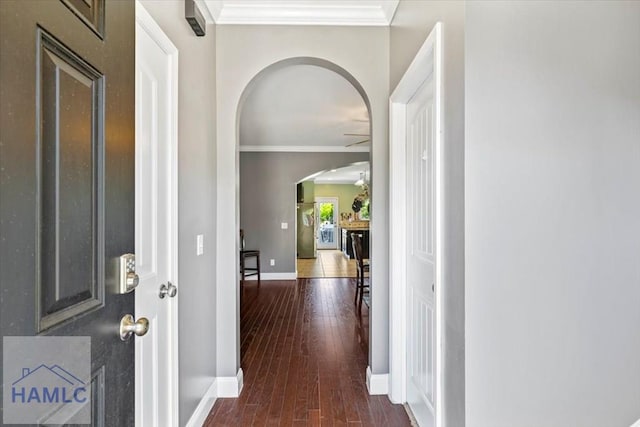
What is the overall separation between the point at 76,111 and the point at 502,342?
57.0 inches

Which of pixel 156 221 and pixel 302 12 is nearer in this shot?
pixel 156 221

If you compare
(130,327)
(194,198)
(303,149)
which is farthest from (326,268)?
(130,327)

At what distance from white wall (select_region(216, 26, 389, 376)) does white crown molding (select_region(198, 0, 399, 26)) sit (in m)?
0.04

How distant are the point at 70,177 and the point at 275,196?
Answer: 6176mm

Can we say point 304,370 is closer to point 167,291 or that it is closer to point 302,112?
point 167,291

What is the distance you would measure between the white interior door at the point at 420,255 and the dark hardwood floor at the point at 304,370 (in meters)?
0.29

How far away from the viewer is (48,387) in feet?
2.14

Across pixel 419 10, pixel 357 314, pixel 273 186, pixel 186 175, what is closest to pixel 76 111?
pixel 186 175

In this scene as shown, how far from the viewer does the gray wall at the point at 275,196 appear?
6.81 meters

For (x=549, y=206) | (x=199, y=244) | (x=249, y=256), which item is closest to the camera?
(x=549, y=206)

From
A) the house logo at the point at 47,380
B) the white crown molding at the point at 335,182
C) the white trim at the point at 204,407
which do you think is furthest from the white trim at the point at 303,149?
the white crown molding at the point at 335,182

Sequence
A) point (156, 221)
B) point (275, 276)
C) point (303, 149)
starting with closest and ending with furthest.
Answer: point (156, 221), point (303, 149), point (275, 276)

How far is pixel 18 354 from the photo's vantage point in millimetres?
584

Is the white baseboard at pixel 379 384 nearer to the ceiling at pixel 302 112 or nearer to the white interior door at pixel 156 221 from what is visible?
the white interior door at pixel 156 221
